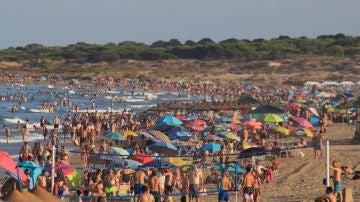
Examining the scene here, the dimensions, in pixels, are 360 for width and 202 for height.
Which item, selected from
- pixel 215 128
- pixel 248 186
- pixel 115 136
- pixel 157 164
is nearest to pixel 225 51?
pixel 215 128

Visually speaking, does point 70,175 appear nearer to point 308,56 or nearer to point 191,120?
point 191,120

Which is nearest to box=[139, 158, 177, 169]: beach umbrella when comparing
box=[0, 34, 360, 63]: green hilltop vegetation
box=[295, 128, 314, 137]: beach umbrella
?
box=[295, 128, 314, 137]: beach umbrella

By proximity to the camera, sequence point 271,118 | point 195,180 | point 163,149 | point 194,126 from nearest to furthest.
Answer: point 195,180
point 163,149
point 271,118
point 194,126

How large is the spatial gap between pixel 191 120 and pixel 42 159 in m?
9.60

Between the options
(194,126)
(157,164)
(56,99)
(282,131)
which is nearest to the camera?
(157,164)

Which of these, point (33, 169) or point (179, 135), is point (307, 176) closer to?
point (179, 135)

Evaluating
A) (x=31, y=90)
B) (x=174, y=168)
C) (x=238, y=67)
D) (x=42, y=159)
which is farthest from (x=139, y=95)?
(x=174, y=168)

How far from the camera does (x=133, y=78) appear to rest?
266 ft

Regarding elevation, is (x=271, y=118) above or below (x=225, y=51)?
below

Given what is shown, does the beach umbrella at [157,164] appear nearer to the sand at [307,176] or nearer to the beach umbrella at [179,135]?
the sand at [307,176]

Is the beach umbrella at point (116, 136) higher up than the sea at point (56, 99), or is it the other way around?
the beach umbrella at point (116, 136)

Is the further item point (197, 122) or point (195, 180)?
point (197, 122)

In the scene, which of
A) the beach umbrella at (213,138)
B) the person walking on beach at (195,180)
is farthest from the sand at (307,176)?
the beach umbrella at (213,138)

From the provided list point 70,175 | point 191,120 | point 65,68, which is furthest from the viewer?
point 65,68
